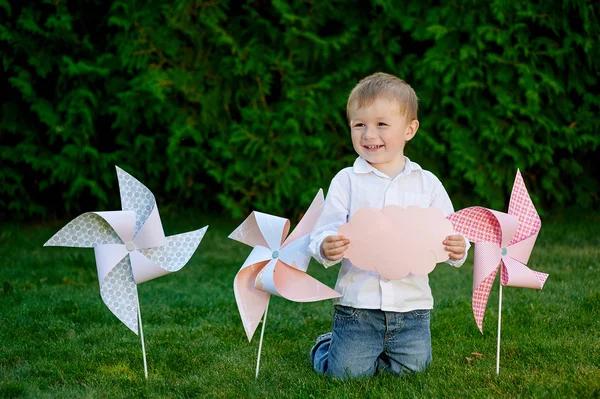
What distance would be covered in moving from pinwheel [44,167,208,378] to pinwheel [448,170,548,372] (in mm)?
1135

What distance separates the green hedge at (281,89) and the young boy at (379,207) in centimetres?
362

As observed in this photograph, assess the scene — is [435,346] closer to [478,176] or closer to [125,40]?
[478,176]

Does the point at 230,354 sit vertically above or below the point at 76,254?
above

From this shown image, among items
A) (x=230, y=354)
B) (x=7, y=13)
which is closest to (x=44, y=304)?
(x=230, y=354)

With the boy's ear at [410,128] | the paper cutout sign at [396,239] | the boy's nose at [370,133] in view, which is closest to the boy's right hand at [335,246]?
the paper cutout sign at [396,239]

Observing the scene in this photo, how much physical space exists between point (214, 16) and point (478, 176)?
2.86 m

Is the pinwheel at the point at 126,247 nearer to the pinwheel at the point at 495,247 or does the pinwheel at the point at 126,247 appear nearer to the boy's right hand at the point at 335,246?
the boy's right hand at the point at 335,246

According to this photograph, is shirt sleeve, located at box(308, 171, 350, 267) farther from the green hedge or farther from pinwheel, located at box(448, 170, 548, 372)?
the green hedge

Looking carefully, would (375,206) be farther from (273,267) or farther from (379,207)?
(273,267)

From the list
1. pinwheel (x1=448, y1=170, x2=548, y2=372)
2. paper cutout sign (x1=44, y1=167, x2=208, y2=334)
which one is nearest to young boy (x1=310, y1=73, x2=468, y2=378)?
pinwheel (x1=448, y1=170, x2=548, y2=372)

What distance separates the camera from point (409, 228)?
3.02m

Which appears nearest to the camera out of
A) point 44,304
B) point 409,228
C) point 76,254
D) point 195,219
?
point 409,228

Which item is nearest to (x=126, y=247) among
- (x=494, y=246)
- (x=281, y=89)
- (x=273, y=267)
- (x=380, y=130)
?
(x=273, y=267)

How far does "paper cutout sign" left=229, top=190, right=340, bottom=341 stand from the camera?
3158 mm
